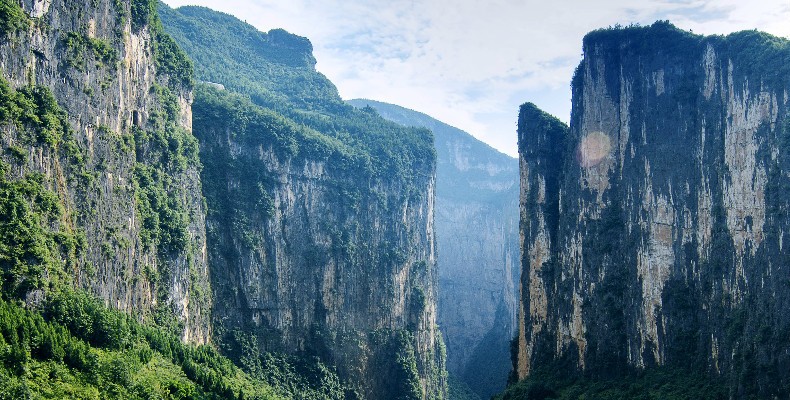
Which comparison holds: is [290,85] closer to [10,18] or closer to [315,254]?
[315,254]

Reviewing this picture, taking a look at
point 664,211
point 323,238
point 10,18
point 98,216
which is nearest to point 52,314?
point 98,216

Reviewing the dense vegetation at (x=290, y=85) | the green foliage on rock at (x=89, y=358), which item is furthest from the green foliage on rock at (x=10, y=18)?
the dense vegetation at (x=290, y=85)

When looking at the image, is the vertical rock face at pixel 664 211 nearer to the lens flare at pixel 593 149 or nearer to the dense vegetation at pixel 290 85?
the lens flare at pixel 593 149

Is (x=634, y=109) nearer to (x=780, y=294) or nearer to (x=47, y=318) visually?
(x=780, y=294)

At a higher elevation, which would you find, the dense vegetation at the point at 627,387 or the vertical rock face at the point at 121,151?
the vertical rock face at the point at 121,151

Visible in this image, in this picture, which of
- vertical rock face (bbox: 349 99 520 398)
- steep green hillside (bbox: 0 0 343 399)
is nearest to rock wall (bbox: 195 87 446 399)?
steep green hillside (bbox: 0 0 343 399)

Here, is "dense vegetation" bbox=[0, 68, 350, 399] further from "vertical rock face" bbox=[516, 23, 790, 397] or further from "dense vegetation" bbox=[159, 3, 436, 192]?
"dense vegetation" bbox=[159, 3, 436, 192]
